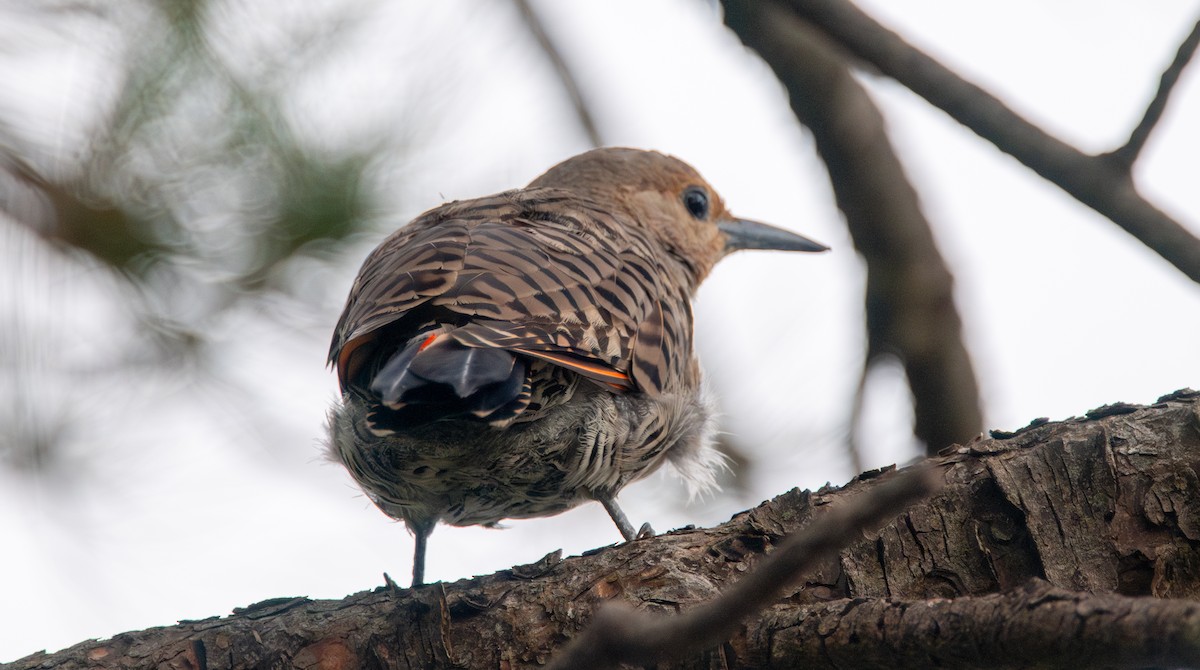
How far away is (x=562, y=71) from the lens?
17.9 ft

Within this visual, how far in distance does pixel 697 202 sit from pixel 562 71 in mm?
1046

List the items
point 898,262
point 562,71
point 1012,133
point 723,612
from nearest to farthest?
point 723,612 → point 1012,133 → point 898,262 → point 562,71

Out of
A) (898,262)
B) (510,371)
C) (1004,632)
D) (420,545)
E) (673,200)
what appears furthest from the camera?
(673,200)

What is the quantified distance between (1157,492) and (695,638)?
1470 mm

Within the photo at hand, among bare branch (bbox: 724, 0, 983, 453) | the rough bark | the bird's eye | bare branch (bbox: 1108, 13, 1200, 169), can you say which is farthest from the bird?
bare branch (bbox: 1108, 13, 1200, 169)

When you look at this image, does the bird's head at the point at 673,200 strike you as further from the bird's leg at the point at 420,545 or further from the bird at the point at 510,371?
the bird's leg at the point at 420,545

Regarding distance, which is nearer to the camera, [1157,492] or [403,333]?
[1157,492]

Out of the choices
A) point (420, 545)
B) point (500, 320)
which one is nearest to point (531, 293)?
point (500, 320)

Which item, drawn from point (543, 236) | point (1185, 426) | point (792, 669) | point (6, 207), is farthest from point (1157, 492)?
point (6, 207)

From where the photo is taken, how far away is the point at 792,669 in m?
2.09

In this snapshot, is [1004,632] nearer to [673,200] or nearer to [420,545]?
[420,545]

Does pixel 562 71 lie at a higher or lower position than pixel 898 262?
higher

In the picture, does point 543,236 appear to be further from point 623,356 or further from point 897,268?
point 897,268

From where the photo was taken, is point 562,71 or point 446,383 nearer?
point 446,383
